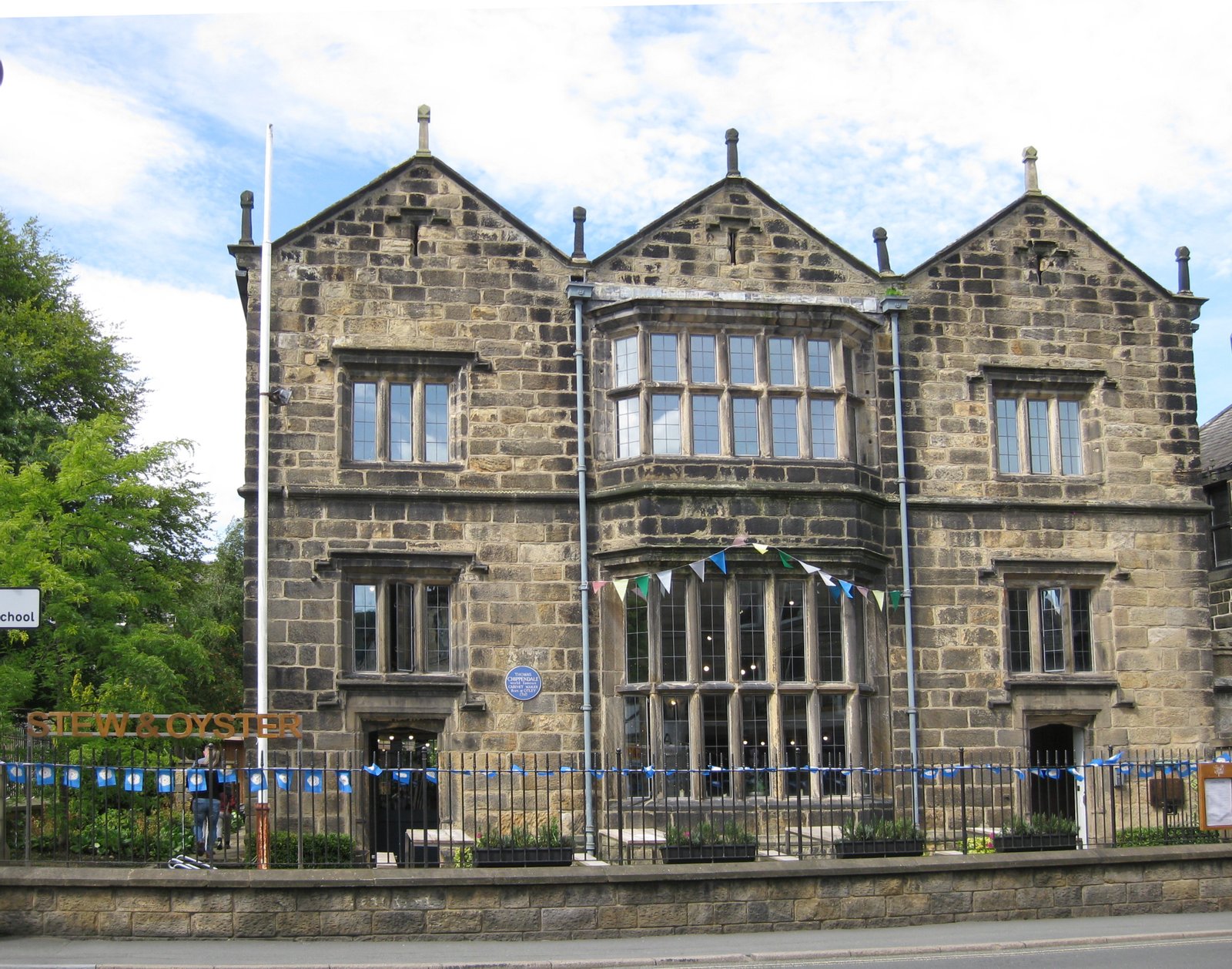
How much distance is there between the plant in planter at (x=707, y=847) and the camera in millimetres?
14734

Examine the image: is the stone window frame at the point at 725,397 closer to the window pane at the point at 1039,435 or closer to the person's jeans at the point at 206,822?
the window pane at the point at 1039,435

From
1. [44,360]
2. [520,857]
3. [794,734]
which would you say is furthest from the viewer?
[44,360]

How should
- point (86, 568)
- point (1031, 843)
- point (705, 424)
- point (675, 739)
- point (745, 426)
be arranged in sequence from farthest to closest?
1. point (86, 568)
2. point (745, 426)
3. point (705, 424)
4. point (675, 739)
5. point (1031, 843)

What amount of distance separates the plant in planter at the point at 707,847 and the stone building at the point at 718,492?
14.6 ft

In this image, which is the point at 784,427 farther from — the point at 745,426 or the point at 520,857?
the point at 520,857

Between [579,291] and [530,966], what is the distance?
34.9 ft

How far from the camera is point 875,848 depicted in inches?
594

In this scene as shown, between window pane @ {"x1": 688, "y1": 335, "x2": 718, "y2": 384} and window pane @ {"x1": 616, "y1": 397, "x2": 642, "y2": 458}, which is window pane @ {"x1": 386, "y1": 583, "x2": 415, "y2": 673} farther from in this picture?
window pane @ {"x1": 688, "y1": 335, "x2": 718, "y2": 384}

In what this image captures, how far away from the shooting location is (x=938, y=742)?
2036cm

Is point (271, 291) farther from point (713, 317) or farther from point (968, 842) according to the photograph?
point (968, 842)

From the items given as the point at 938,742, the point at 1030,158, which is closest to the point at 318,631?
the point at 938,742

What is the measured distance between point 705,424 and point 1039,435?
536 cm

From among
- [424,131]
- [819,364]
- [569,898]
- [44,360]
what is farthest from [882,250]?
[44,360]

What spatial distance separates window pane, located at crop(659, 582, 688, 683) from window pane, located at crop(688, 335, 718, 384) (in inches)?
119
